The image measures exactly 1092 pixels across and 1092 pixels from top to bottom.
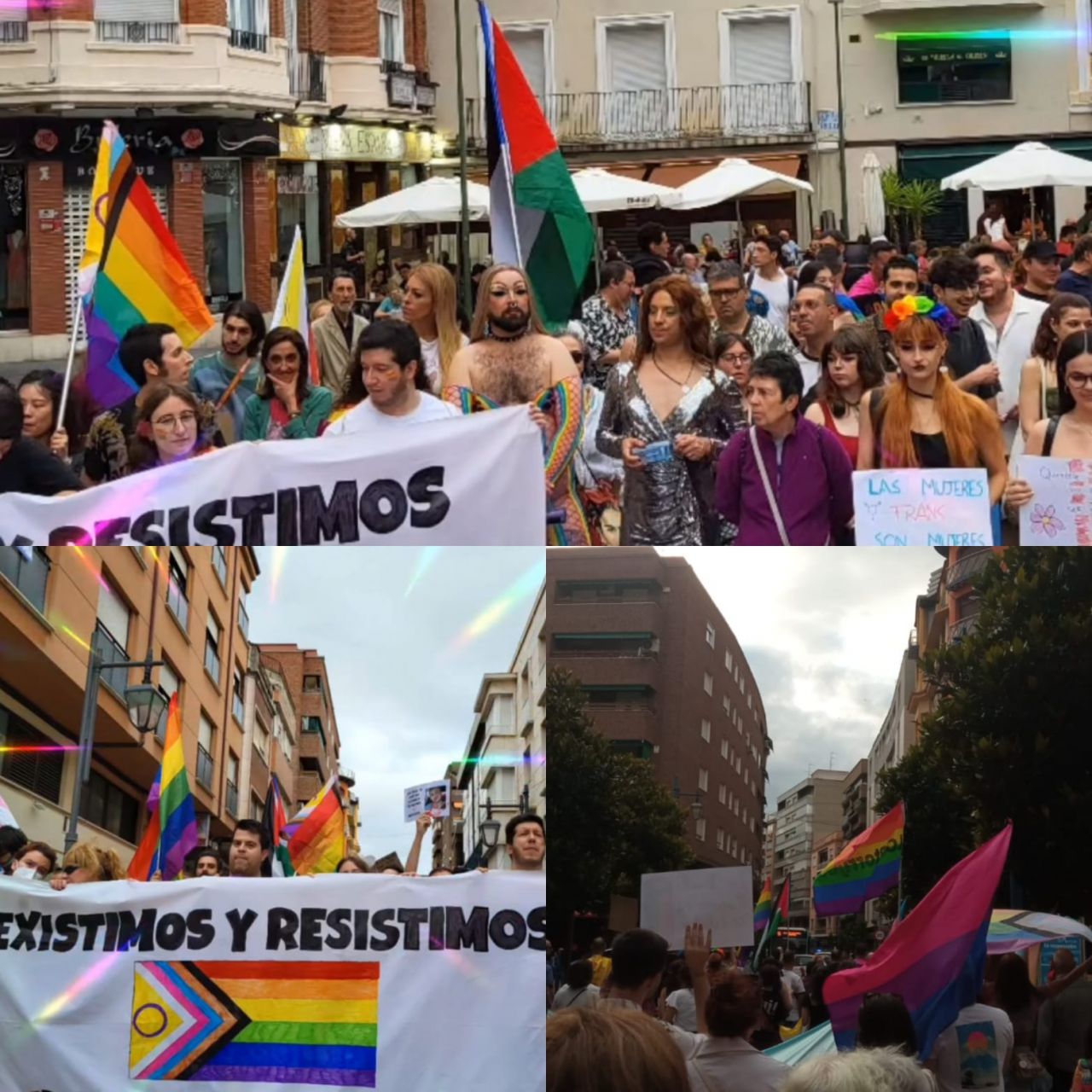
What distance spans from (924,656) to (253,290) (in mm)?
30382

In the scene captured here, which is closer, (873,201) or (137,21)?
(137,21)

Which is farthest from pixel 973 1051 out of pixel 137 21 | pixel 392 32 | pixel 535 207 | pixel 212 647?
pixel 392 32

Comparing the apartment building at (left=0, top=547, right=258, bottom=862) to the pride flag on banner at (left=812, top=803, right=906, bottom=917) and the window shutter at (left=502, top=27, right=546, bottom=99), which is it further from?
the window shutter at (left=502, top=27, right=546, bottom=99)

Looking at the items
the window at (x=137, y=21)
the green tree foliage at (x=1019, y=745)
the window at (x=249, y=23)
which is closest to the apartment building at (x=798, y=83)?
the window at (x=249, y=23)

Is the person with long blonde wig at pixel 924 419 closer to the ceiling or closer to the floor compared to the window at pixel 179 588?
closer to the ceiling

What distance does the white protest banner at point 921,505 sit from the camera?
7.22m

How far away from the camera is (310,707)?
5312 millimetres

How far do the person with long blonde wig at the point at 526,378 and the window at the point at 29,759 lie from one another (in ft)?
12.2

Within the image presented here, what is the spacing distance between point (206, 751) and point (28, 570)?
0.61 meters

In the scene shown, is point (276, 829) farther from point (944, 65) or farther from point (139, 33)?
point (944, 65)

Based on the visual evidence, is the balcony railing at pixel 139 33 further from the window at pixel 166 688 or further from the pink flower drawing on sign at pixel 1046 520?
the window at pixel 166 688

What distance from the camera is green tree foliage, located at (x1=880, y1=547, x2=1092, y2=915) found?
5.23 meters

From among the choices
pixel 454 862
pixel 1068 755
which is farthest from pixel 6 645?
pixel 1068 755

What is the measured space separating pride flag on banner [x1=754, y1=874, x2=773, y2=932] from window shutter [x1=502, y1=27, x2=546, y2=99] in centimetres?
4128
